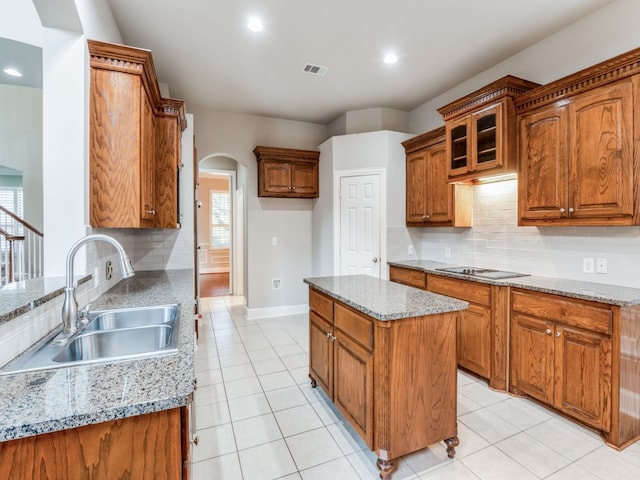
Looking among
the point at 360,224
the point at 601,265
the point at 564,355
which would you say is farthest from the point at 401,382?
the point at 360,224

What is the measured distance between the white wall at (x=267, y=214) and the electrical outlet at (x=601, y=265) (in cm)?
350

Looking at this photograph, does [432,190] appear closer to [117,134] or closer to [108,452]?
[117,134]

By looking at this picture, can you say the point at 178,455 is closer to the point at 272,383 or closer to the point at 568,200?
the point at 272,383

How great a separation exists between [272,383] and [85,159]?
2155 mm

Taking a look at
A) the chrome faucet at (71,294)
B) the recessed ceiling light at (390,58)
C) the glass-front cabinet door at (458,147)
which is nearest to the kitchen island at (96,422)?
the chrome faucet at (71,294)

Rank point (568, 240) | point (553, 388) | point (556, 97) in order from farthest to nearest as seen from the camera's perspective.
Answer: point (568, 240) → point (556, 97) → point (553, 388)

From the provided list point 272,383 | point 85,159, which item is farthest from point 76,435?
point 272,383

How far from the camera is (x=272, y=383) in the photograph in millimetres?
2779

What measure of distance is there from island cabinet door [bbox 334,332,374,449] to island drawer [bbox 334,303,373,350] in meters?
0.05

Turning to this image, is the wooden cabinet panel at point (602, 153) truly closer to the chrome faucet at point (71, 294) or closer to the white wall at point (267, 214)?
the chrome faucet at point (71, 294)

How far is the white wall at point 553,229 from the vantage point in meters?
2.29

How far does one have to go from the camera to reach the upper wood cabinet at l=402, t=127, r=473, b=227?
11.3 ft

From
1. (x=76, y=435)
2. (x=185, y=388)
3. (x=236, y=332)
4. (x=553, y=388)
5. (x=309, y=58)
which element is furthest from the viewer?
(x=236, y=332)

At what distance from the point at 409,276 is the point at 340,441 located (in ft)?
6.58
